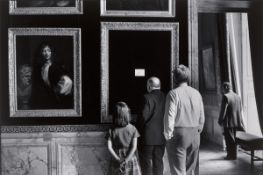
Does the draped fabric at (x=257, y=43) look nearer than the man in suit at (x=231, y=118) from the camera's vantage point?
Yes

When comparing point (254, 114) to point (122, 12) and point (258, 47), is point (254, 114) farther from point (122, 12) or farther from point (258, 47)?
point (122, 12)

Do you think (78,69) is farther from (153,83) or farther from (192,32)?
(192,32)

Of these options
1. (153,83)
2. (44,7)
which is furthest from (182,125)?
(44,7)

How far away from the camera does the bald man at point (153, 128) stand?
4.80 m

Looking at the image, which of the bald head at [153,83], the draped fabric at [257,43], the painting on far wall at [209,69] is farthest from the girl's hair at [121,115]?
the painting on far wall at [209,69]

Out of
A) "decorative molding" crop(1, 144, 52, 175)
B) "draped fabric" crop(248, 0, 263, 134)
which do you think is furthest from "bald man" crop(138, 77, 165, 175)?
"draped fabric" crop(248, 0, 263, 134)

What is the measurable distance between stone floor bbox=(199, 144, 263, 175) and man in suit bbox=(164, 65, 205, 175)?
5.67 ft

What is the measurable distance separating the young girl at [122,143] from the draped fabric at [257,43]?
7.75ft

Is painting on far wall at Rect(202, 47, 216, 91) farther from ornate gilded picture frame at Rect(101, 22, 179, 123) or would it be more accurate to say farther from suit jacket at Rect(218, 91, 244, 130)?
ornate gilded picture frame at Rect(101, 22, 179, 123)

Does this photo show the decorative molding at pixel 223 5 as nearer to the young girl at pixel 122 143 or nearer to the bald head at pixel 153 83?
the bald head at pixel 153 83

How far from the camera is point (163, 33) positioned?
5.26 meters

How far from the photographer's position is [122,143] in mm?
4492

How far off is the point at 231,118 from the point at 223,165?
101 cm

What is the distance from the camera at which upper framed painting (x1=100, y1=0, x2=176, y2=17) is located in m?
5.18
